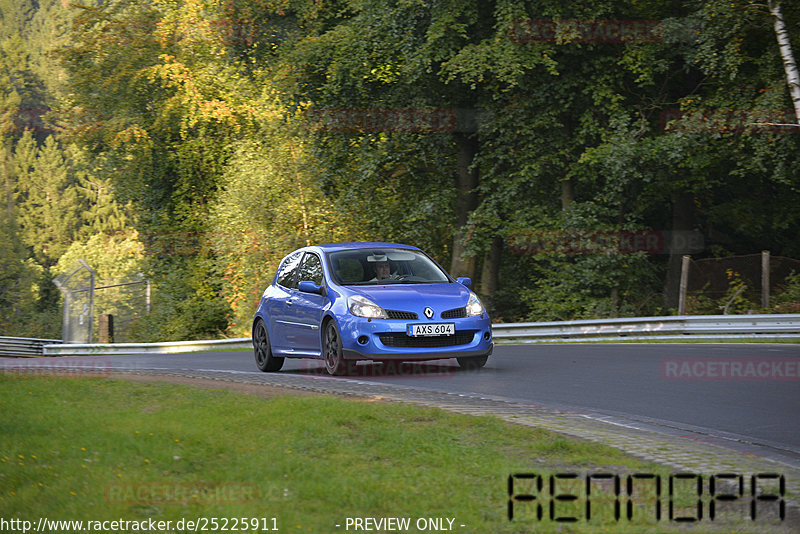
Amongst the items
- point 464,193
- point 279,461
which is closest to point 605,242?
point 464,193

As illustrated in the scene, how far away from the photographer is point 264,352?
15.8m

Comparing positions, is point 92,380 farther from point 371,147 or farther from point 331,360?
point 371,147

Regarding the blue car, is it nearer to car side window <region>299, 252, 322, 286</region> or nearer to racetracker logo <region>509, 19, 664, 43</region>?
car side window <region>299, 252, 322, 286</region>

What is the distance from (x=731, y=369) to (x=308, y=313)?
562cm

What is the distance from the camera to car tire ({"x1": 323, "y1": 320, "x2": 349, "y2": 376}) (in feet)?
44.6

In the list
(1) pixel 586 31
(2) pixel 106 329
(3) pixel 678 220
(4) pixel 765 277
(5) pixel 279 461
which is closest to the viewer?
(5) pixel 279 461

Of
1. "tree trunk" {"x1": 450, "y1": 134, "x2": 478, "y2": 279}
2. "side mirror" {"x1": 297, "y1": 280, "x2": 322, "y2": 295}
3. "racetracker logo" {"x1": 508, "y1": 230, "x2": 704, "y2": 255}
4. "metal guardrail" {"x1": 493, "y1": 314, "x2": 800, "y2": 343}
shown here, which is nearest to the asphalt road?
"side mirror" {"x1": 297, "y1": 280, "x2": 322, "y2": 295}

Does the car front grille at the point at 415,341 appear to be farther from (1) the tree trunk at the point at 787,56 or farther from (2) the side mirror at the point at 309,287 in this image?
(1) the tree trunk at the point at 787,56

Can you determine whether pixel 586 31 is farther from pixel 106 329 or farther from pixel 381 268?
pixel 106 329

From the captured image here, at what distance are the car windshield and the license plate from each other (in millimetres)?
1150

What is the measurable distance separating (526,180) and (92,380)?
19278mm

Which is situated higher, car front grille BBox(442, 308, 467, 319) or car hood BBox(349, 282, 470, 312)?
car hood BBox(349, 282, 470, 312)

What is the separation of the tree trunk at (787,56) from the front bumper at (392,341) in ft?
43.0

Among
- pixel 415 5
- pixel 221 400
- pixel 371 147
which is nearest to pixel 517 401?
pixel 221 400
